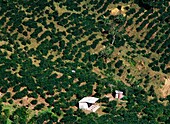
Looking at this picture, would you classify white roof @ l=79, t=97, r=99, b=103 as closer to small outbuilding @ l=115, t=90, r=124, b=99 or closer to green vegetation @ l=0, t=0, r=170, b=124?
green vegetation @ l=0, t=0, r=170, b=124

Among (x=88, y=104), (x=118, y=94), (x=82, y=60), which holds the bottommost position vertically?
(x=88, y=104)

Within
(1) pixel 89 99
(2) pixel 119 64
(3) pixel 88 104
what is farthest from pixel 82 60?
(3) pixel 88 104

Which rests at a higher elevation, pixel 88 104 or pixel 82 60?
pixel 82 60

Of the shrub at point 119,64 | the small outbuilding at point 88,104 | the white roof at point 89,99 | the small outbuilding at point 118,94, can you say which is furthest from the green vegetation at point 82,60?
the white roof at point 89,99

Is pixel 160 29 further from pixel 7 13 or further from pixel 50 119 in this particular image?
pixel 50 119

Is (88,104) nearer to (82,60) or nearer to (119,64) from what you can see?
(82,60)

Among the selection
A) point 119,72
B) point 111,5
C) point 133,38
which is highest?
point 111,5

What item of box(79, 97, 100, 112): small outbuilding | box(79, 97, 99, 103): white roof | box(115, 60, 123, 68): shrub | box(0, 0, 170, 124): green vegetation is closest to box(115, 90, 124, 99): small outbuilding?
box(0, 0, 170, 124): green vegetation

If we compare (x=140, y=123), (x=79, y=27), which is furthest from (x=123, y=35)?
(x=140, y=123)

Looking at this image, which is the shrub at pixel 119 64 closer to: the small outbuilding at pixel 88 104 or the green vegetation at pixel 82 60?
the green vegetation at pixel 82 60
